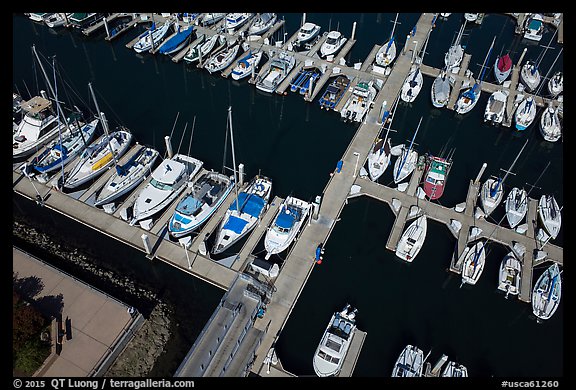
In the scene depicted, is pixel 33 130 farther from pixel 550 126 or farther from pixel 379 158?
pixel 550 126

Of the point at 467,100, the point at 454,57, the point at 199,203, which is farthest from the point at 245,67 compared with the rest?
the point at 454,57

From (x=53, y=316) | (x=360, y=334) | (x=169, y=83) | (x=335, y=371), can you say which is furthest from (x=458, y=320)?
(x=169, y=83)

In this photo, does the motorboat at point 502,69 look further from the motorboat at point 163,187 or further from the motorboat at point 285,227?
the motorboat at point 163,187

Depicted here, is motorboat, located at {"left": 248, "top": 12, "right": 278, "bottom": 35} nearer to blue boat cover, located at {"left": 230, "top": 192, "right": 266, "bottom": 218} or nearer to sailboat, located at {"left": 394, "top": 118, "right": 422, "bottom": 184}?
sailboat, located at {"left": 394, "top": 118, "right": 422, "bottom": 184}

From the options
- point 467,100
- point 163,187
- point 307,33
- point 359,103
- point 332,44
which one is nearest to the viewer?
point 163,187

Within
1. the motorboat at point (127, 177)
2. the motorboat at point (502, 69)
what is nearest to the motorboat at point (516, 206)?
the motorboat at point (502, 69)

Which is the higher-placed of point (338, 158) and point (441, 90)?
point (441, 90)
